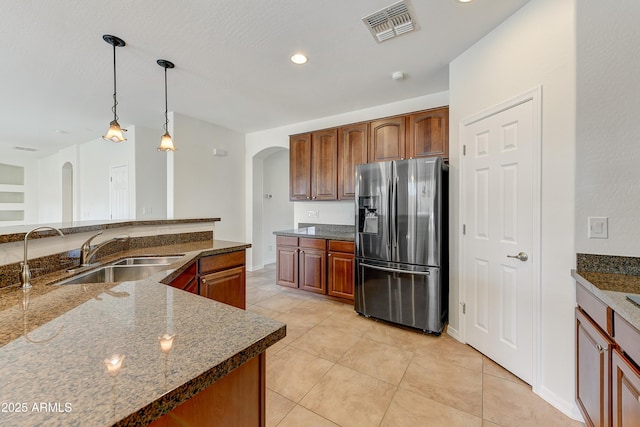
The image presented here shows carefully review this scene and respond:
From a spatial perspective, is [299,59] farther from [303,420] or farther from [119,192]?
[119,192]

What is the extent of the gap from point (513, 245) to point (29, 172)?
10201mm

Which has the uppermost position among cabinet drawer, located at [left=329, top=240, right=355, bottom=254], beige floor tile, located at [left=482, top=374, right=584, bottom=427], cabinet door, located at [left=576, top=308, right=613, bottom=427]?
cabinet drawer, located at [left=329, top=240, right=355, bottom=254]

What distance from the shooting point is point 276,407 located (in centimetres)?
168

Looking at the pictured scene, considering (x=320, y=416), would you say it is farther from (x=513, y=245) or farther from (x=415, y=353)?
(x=513, y=245)

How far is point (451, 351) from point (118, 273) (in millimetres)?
2639

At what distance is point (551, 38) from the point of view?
1.68 metres

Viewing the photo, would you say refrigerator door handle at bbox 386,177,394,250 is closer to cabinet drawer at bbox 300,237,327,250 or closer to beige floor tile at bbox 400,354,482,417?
cabinet drawer at bbox 300,237,327,250

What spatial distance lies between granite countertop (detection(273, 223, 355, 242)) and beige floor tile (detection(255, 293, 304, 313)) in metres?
0.86

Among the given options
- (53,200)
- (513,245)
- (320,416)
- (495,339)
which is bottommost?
(320,416)

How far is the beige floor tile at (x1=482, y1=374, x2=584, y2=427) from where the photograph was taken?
5.08ft

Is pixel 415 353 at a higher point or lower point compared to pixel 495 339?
lower

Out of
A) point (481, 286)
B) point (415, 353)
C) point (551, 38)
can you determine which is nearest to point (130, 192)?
point (415, 353)

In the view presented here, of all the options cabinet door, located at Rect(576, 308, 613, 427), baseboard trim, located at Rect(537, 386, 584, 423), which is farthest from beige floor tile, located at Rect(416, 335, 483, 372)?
cabinet door, located at Rect(576, 308, 613, 427)

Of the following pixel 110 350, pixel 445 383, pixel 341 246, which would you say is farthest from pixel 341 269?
pixel 110 350
